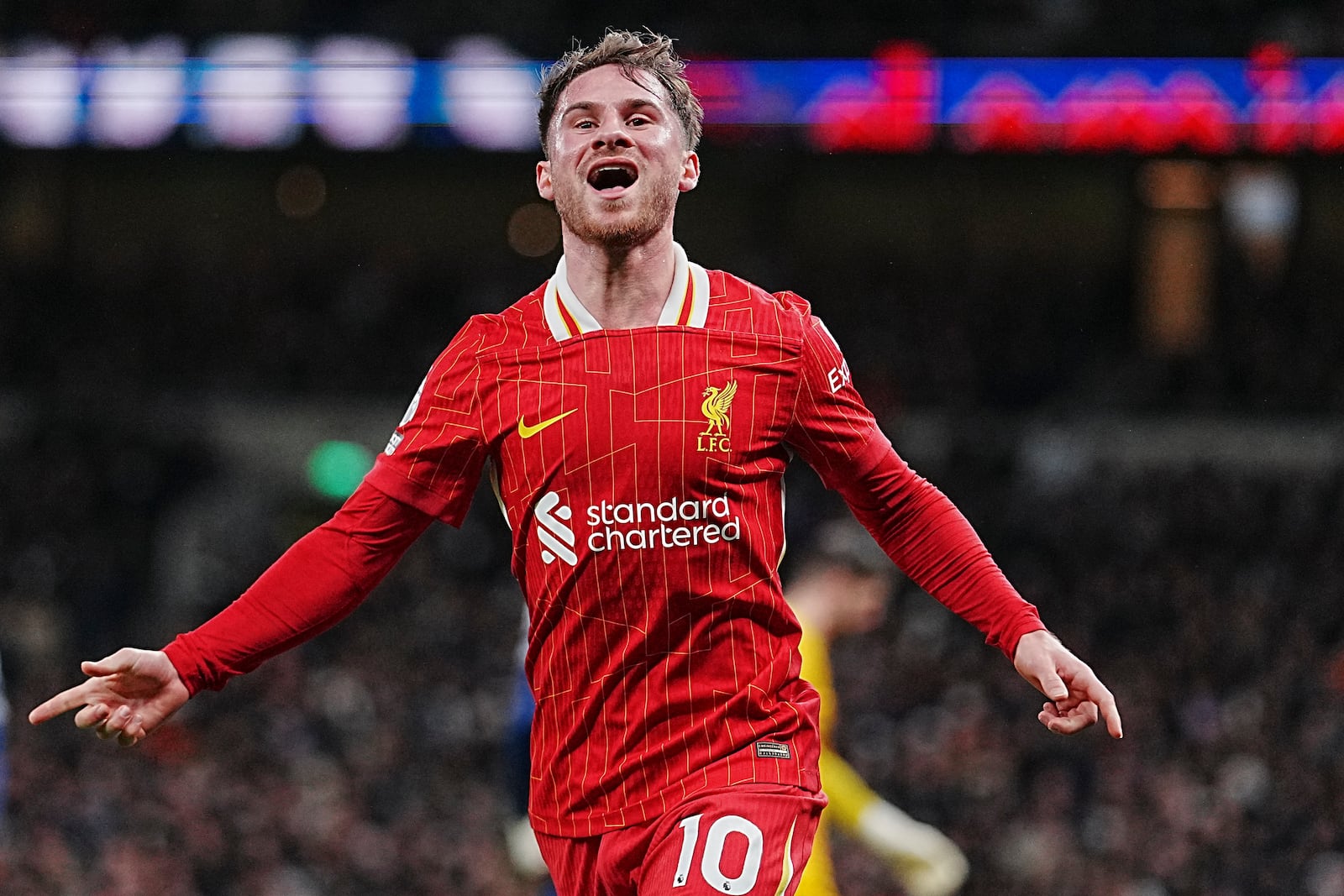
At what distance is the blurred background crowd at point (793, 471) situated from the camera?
40.5ft

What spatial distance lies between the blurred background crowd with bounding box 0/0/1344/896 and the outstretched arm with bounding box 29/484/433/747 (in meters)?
7.85

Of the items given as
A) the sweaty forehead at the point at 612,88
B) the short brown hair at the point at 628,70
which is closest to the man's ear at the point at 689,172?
the short brown hair at the point at 628,70

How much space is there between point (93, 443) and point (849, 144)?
882 centimetres

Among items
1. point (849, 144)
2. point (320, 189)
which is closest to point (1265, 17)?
point (849, 144)

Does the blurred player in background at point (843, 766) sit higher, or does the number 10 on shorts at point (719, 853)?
the number 10 on shorts at point (719, 853)

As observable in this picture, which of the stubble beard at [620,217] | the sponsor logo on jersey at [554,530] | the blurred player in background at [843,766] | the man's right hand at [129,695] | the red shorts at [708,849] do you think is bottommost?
the blurred player in background at [843,766]

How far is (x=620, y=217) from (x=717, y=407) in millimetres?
414

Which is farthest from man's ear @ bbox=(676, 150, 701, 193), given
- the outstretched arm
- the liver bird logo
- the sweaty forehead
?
the outstretched arm

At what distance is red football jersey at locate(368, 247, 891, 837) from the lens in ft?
10.7

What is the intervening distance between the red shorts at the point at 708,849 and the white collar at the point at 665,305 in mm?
892

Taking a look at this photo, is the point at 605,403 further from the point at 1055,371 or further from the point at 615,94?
the point at 1055,371

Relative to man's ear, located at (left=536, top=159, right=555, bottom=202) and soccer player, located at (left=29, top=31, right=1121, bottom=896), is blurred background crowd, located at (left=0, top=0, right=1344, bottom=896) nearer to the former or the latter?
soccer player, located at (left=29, top=31, right=1121, bottom=896)

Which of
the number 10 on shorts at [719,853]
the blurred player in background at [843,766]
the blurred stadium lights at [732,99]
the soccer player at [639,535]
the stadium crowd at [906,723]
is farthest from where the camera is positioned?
the blurred stadium lights at [732,99]

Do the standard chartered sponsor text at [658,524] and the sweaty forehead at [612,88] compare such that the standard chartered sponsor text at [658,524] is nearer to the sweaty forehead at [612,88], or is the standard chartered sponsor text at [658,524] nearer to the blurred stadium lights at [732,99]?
the sweaty forehead at [612,88]
